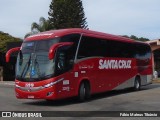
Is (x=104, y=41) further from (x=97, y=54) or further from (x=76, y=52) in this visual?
(x=76, y=52)

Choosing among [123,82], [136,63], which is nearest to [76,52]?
[123,82]

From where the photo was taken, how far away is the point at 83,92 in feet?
62.6

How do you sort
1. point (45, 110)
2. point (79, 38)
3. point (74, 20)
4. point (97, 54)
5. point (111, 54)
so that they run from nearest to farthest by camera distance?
point (45, 110) < point (79, 38) < point (97, 54) < point (111, 54) < point (74, 20)

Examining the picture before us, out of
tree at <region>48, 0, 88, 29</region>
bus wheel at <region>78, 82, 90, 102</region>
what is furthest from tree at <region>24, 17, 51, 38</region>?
bus wheel at <region>78, 82, 90, 102</region>

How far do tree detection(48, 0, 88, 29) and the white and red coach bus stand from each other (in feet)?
141

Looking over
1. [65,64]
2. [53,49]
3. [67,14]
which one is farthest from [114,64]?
[67,14]

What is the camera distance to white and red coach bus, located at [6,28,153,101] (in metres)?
17.1

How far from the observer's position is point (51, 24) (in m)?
66.4

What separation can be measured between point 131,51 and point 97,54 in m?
5.20

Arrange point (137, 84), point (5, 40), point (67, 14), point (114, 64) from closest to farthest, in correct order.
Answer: point (114, 64) → point (137, 84) → point (5, 40) → point (67, 14)

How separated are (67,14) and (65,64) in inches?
1921

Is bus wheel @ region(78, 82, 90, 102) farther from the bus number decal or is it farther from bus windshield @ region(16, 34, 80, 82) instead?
the bus number decal

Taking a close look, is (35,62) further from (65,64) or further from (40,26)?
(40,26)

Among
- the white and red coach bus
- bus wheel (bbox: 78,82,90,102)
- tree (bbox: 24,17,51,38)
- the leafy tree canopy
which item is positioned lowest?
bus wheel (bbox: 78,82,90,102)
